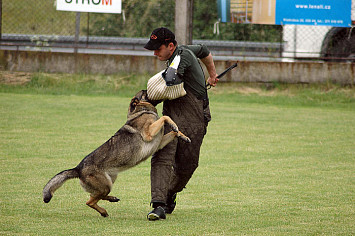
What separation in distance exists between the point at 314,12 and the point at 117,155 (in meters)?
8.43

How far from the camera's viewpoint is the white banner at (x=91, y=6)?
481 inches

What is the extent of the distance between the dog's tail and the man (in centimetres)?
72

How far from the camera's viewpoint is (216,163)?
7.49m

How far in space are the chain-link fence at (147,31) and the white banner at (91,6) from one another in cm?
30

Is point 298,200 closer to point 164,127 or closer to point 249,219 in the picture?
point 249,219

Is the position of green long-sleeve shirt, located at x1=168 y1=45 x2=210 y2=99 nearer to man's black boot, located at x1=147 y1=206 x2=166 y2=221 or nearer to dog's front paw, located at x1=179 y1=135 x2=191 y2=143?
dog's front paw, located at x1=179 y1=135 x2=191 y2=143

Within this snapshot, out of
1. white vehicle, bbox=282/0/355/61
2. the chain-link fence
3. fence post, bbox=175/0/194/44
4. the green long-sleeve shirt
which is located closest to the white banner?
the chain-link fence

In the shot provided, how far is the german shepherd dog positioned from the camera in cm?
503

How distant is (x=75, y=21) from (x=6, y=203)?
8068 millimetres

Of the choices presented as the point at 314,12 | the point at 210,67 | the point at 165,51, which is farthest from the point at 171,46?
the point at 314,12

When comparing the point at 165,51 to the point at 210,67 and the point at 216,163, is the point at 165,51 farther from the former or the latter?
the point at 216,163

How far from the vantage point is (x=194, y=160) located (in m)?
5.26

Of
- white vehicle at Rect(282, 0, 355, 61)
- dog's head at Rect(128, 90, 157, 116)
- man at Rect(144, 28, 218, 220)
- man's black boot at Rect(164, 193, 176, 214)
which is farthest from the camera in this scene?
white vehicle at Rect(282, 0, 355, 61)

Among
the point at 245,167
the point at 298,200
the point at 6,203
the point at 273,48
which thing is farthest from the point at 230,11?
the point at 6,203
